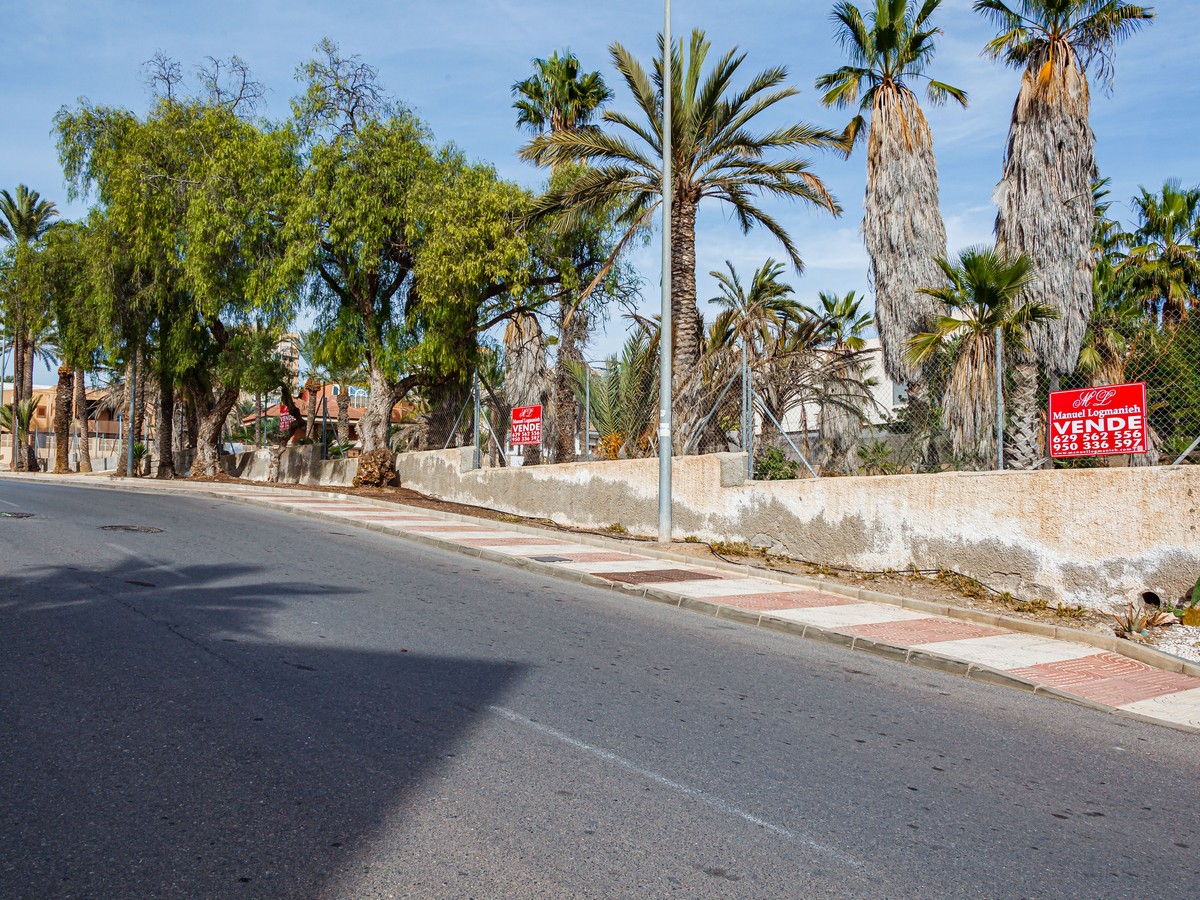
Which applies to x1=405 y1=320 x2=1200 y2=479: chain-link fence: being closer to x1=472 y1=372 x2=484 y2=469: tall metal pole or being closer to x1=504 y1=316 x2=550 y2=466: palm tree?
x1=472 y1=372 x2=484 y2=469: tall metal pole

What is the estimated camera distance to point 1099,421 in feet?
31.7

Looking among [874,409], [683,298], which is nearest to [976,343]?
[874,409]

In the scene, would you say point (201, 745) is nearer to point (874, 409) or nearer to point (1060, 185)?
point (874, 409)

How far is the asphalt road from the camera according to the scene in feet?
11.2

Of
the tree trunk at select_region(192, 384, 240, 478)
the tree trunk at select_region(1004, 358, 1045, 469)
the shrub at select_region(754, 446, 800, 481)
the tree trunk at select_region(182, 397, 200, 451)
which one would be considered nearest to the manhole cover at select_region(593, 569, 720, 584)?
the shrub at select_region(754, 446, 800, 481)

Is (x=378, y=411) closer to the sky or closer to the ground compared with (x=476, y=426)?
closer to the sky

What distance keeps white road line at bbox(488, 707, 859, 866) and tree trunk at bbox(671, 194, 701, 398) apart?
471 inches

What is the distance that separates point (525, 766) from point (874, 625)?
5.52m

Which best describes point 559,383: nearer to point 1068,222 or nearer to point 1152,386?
point 1068,222

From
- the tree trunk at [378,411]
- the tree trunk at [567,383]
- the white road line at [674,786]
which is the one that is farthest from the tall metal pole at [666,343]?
the tree trunk at [378,411]

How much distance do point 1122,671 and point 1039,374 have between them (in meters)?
12.2

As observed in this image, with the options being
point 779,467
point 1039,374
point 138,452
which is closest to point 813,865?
point 779,467

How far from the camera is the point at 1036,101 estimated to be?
65.0 ft

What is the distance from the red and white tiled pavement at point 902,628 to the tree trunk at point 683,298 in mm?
3870
